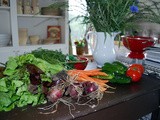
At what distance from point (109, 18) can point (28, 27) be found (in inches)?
69.9

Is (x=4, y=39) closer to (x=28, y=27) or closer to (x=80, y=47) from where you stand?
(x=28, y=27)

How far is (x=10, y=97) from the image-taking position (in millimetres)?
561

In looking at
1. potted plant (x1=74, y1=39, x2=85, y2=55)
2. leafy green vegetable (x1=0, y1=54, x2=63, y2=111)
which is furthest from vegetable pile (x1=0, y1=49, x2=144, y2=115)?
potted plant (x1=74, y1=39, x2=85, y2=55)

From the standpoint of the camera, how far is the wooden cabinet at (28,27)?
7.07 ft

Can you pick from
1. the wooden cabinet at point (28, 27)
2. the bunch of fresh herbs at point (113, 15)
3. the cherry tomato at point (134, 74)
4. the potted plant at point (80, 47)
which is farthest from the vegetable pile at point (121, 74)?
the potted plant at point (80, 47)

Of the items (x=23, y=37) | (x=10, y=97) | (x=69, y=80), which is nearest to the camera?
(x=10, y=97)

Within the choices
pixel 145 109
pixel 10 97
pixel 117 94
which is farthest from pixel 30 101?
pixel 145 109

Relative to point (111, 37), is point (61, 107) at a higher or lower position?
lower

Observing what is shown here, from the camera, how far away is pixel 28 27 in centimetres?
252

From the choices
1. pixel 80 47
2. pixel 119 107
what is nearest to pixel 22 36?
pixel 80 47

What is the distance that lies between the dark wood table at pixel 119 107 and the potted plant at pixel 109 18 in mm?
300

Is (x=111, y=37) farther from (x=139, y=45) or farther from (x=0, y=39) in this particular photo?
(x=0, y=39)

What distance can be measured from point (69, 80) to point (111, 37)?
1.63 ft

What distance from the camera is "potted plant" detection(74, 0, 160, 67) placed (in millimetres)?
994
